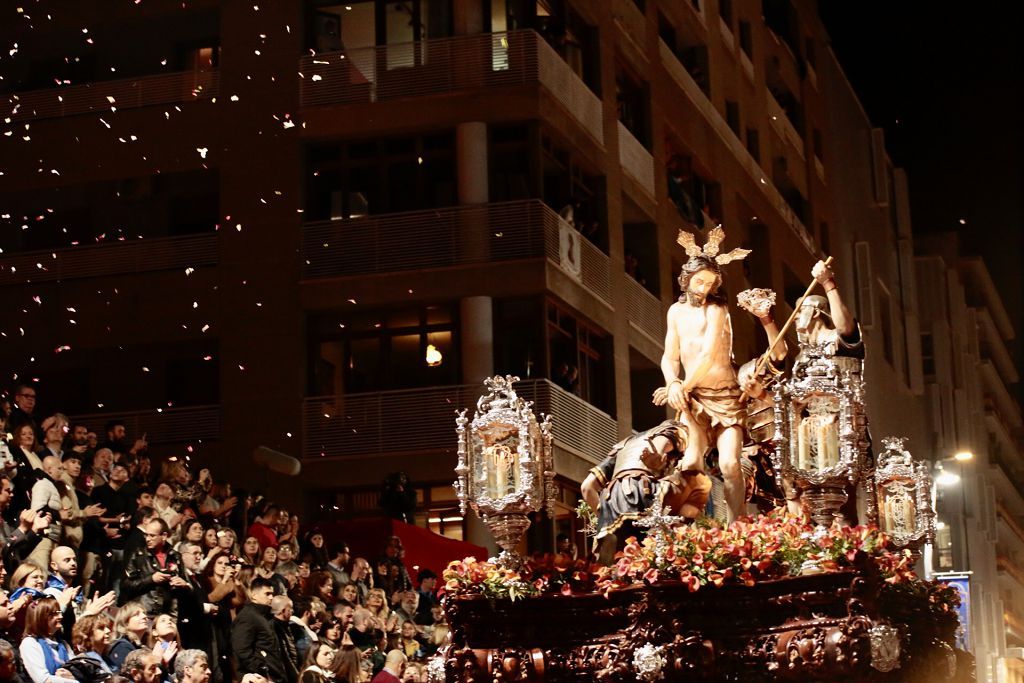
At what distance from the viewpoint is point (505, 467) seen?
47.1 ft

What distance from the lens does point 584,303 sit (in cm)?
3519

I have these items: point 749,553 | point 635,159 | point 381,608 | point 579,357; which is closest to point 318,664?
point 381,608

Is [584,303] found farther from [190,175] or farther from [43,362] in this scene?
[43,362]

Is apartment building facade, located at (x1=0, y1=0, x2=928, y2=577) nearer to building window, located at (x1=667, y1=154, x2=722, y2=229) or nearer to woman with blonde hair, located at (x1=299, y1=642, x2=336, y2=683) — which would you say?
building window, located at (x1=667, y1=154, x2=722, y2=229)

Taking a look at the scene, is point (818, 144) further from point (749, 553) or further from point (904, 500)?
point (749, 553)

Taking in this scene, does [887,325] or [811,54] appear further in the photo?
[811,54]

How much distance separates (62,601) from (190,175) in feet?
66.4

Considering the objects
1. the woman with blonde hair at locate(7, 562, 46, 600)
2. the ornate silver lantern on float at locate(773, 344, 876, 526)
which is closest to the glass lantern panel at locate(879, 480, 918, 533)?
the ornate silver lantern on float at locate(773, 344, 876, 526)

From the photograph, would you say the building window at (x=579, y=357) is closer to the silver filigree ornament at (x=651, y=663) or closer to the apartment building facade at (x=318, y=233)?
the apartment building facade at (x=318, y=233)

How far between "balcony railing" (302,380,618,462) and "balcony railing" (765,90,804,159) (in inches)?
821

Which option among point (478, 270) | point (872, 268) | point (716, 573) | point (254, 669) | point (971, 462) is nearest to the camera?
point (716, 573)

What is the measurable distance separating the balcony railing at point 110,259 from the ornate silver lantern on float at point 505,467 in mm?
20391

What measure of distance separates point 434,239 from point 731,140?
15403 mm

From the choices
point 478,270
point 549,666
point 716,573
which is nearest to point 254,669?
point 549,666
